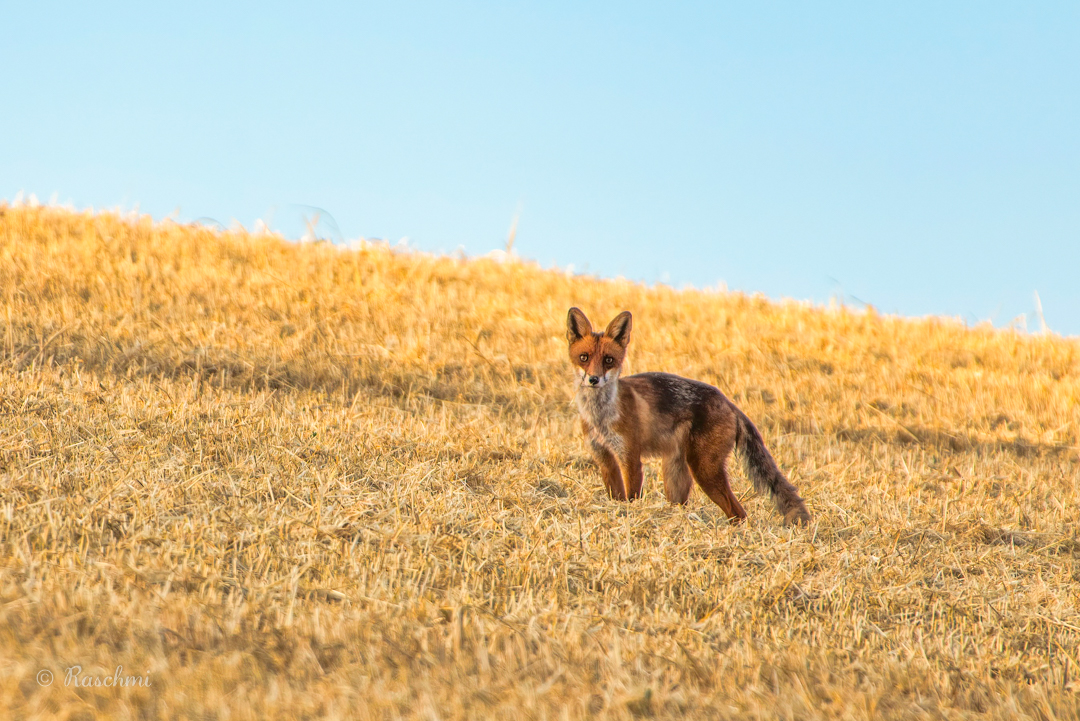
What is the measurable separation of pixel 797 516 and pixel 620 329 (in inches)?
71.0

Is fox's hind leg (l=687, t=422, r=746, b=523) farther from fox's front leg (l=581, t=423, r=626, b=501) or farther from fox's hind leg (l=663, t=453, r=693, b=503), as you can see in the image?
fox's front leg (l=581, t=423, r=626, b=501)

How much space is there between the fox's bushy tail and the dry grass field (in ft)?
0.55

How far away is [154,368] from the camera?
9.08m

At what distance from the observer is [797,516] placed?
5.78 m

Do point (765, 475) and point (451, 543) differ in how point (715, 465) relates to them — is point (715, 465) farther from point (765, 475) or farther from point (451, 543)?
point (451, 543)

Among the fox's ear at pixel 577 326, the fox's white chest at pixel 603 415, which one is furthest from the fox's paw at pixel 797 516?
the fox's ear at pixel 577 326

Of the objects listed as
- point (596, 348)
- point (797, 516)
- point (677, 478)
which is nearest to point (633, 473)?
point (677, 478)

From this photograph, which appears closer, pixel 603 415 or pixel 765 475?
pixel 603 415

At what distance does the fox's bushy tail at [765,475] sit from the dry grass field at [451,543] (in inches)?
6.6

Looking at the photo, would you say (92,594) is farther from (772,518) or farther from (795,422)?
(795,422)

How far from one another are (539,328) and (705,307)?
4.05 meters

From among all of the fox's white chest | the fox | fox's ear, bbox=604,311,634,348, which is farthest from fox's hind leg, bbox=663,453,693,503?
fox's ear, bbox=604,311,634,348

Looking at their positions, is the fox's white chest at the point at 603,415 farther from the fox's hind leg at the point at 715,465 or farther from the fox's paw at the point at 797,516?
the fox's paw at the point at 797,516

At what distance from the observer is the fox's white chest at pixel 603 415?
18.4ft
